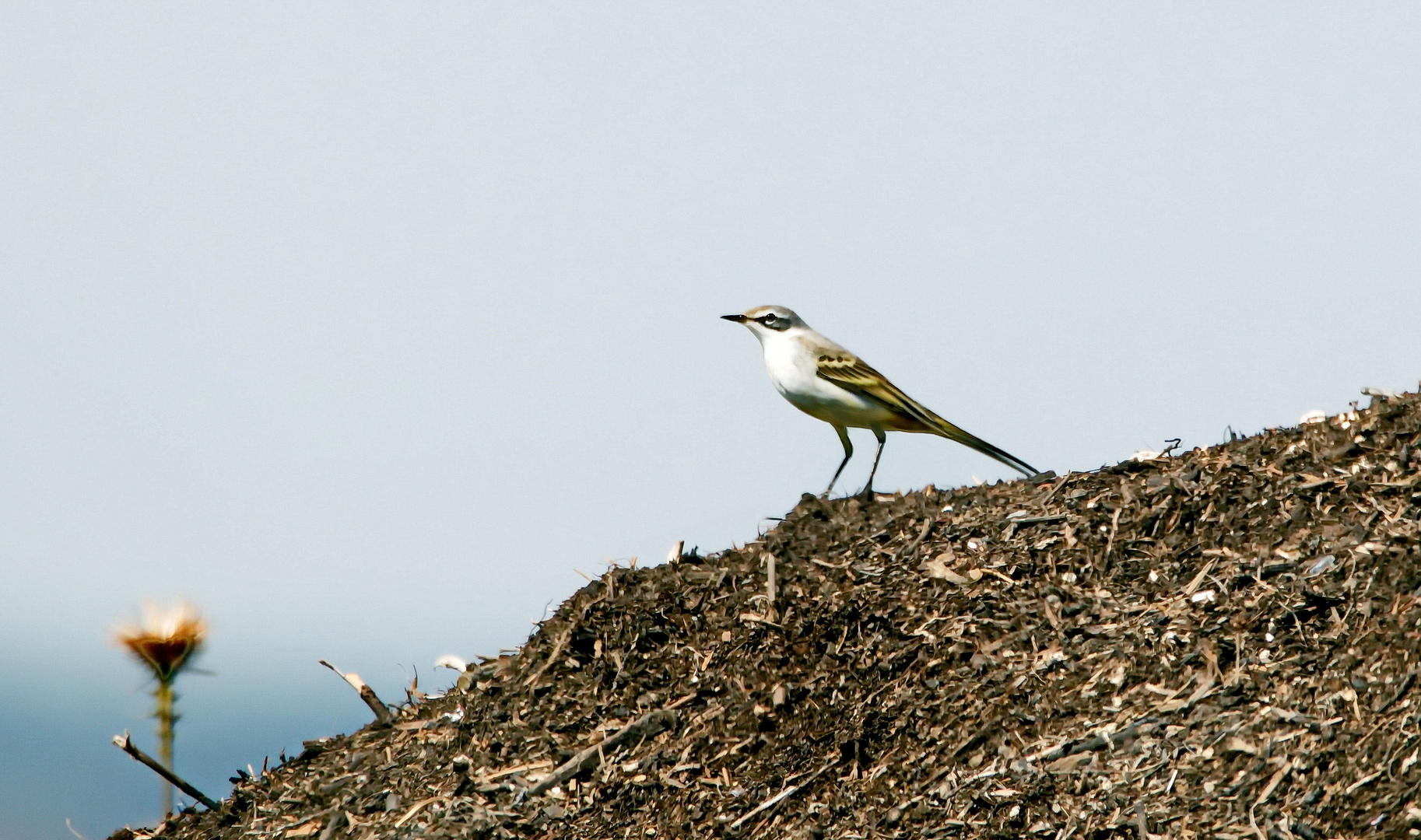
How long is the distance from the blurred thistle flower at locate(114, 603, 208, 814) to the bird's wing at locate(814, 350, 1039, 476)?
4178mm

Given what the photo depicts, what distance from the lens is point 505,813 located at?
19.5 feet

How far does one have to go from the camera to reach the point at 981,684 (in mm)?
5855

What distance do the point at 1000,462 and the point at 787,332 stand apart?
1.81 metres

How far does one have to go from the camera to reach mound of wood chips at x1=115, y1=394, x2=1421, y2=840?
513 cm

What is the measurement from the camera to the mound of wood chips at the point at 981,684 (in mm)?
5133

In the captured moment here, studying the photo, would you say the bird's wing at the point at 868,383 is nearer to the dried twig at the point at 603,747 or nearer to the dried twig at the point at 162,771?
the dried twig at the point at 603,747

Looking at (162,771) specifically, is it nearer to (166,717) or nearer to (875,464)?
(166,717)

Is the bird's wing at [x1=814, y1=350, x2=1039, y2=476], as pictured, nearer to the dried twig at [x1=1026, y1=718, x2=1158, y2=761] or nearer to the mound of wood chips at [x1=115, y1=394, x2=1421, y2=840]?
the mound of wood chips at [x1=115, y1=394, x2=1421, y2=840]

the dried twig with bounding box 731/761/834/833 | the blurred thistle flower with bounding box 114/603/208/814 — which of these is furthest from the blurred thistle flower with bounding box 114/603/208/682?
the dried twig with bounding box 731/761/834/833

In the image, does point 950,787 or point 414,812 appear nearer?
point 950,787

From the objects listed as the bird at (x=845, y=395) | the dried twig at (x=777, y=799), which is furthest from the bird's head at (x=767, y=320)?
the dried twig at (x=777, y=799)

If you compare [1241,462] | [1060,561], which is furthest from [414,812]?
[1241,462]

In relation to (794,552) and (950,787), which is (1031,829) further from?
(794,552)

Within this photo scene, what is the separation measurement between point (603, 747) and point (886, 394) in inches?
132
